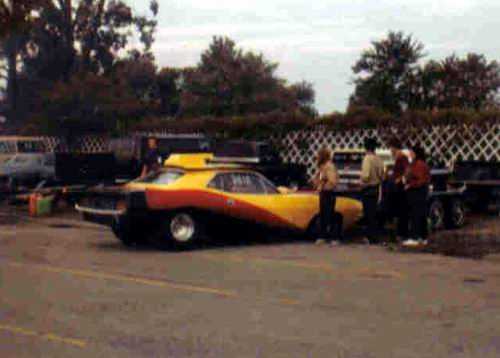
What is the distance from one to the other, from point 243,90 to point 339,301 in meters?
54.0

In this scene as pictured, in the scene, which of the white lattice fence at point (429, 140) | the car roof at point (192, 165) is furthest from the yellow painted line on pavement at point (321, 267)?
the white lattice fence at point (429, 140)

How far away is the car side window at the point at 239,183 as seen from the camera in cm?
1577

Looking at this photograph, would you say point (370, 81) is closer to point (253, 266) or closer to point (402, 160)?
point (402, 160)

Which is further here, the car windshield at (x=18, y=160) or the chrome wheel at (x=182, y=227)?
the car windshield at (x=18, y=160)

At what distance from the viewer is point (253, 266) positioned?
13.1 metres

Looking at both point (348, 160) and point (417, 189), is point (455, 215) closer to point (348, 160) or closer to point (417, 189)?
point (417, 189)

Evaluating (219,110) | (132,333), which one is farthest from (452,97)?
(132,333)

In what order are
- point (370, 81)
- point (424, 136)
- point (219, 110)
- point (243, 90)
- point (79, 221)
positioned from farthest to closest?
point (243, 90) < point (219, 110) < point (370, 81) < point (424, 136) < point (79, 221)

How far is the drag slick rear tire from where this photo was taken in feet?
49.4

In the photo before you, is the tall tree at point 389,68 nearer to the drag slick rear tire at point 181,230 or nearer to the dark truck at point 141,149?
the dark truck at point 141,149

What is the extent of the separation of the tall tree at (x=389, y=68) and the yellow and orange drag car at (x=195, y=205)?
27.5 meters

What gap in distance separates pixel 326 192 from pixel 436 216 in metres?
3.42

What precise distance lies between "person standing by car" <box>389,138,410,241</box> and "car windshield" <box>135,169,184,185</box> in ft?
11.9

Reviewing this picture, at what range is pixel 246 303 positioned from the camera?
9852 millimetres
